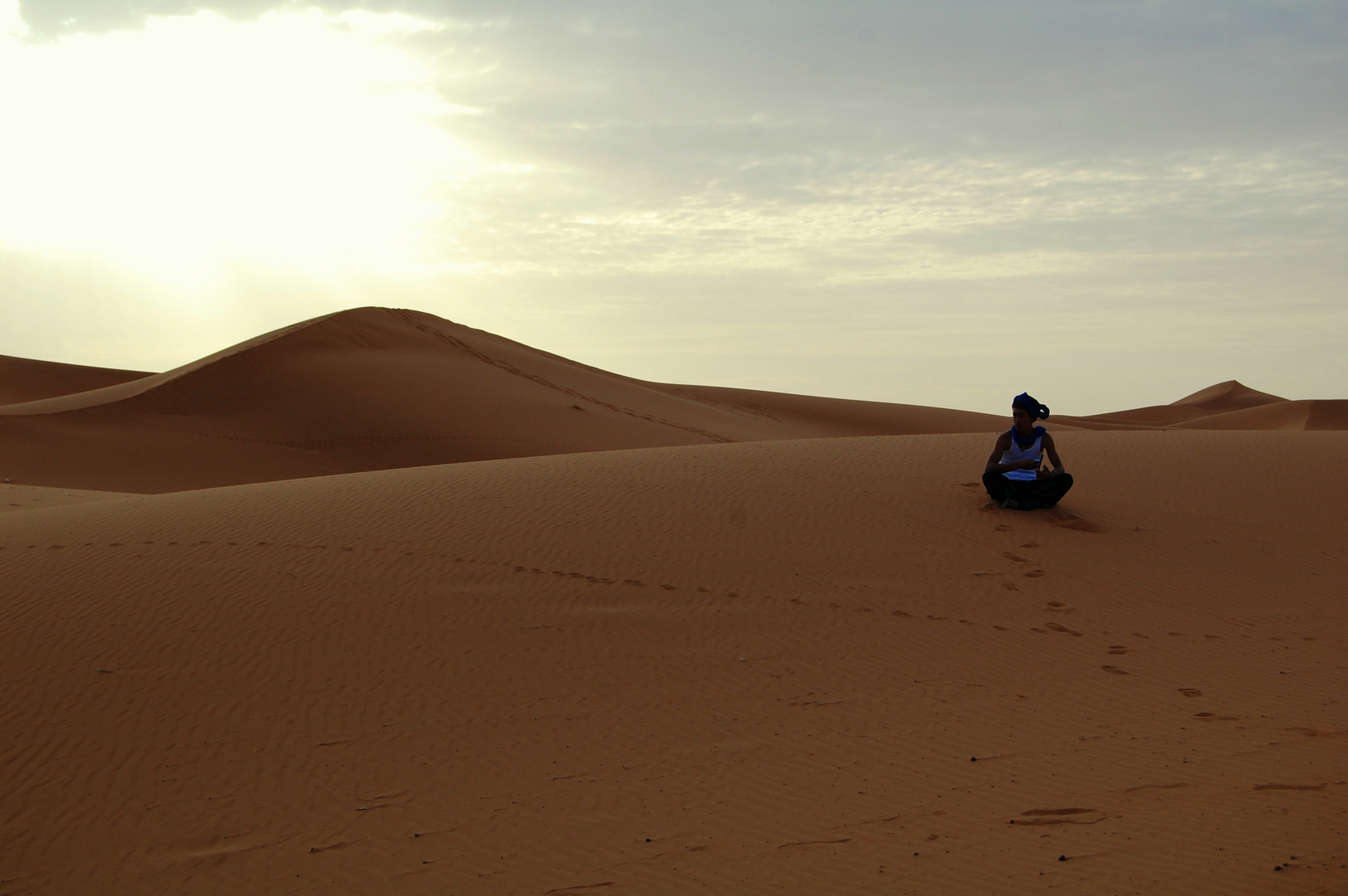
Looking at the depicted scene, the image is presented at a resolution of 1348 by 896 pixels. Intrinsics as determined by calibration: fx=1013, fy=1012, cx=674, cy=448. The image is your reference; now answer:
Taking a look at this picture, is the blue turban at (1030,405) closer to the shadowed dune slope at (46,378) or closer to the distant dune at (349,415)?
the distant dune at (349,415)

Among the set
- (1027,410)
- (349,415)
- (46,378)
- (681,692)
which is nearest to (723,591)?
(681,692)

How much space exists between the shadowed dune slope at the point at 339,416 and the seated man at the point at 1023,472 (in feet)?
54.0

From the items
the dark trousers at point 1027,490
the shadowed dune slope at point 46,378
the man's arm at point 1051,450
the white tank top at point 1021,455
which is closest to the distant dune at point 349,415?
the dark trousers at point 1027,490

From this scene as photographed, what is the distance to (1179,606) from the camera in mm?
7914

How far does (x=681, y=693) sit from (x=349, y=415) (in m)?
23.0

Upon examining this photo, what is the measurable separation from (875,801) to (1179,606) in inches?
169

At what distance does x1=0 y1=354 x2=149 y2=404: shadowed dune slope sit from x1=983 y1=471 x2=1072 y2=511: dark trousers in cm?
4869

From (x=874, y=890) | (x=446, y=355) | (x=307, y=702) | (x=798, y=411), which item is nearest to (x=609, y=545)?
(x=307, y=702)

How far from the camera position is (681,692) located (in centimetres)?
644

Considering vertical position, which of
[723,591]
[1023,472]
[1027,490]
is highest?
[1023,472]

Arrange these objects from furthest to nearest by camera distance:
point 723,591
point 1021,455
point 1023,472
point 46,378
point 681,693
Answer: point 46,378 → point 1023,472 → point 1021,455 → point 723,591 → point 681,693

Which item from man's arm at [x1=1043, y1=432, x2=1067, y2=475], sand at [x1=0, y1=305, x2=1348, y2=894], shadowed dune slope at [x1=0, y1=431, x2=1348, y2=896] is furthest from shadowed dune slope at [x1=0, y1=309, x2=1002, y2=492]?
man's arm at [x1=1043, y1=432, x2=1067, y2=475]

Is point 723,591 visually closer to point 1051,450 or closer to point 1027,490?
point 1051,450

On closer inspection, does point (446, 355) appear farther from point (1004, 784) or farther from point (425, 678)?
point (1004, 784)
